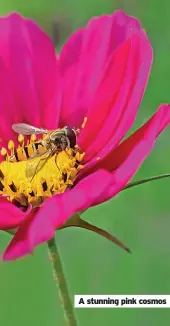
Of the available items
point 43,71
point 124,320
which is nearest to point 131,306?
point 124,320

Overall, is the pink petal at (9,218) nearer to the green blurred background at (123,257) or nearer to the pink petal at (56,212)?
the pink petal at (56,212)

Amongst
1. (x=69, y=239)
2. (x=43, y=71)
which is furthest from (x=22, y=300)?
(x=43, y=71)

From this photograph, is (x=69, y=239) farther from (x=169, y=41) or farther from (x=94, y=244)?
(x=169, y=41)

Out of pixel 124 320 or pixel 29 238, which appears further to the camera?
pixel 124 320

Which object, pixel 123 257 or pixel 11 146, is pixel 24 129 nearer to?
pixel 11 146

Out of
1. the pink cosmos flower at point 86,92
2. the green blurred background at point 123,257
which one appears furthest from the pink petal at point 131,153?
the green blurred background at point 123,257

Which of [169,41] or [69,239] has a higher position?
[169,41]

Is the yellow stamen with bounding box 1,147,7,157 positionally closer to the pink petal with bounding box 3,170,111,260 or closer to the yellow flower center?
the yellow flower center
